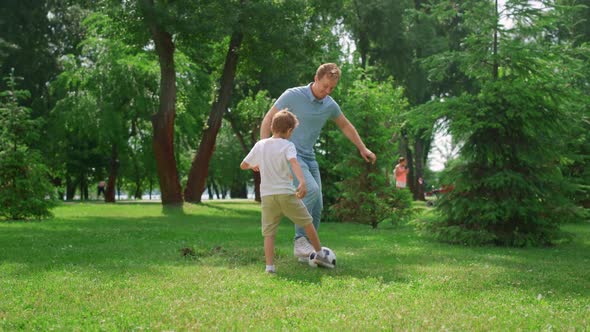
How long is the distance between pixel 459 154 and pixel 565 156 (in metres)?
1.95

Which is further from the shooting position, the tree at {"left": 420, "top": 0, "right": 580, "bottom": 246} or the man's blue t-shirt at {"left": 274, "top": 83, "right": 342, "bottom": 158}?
the tree at {"left": 420, "top": 0, "right": 580, "bottom": 246}

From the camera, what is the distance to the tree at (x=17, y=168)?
1736cm

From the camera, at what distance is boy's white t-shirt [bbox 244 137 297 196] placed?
6785 mm

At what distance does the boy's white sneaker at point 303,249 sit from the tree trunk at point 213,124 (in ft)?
53.3

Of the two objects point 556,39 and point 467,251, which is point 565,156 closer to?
point 467,251

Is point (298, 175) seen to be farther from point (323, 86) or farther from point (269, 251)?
point (323, 86)

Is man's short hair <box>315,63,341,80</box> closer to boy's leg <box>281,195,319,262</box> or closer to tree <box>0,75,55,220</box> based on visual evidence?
boy's leg <box>281,195,319,262</box>

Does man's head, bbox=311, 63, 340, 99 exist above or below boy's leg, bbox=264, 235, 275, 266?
above

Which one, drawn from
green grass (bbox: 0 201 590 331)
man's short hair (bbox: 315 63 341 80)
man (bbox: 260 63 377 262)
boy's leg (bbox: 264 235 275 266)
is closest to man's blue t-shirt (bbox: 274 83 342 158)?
man (bbox: 260 63 377 262)

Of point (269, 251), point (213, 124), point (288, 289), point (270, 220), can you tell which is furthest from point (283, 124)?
point (213, 124)

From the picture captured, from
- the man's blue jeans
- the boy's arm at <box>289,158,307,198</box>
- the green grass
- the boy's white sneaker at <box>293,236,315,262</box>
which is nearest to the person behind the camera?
the green grass

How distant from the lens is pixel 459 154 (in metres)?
11.7

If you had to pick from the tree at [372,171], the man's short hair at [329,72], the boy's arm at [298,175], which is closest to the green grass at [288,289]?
the boy's arm at [298,175]

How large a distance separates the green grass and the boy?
606 millimetres
